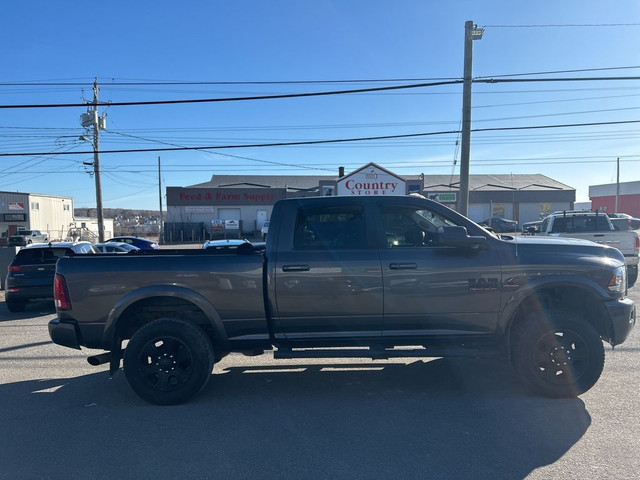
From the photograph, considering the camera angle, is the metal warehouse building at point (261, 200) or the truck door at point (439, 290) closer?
the truck door at point (439, 290)

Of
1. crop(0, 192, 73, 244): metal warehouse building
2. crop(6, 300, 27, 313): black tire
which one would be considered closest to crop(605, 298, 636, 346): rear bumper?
crop(6, 300, 27, 313): black tire

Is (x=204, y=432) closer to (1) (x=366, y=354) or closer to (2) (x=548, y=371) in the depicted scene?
(1) (x=366, y=354)

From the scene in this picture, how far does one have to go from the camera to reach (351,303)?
4.64 metres

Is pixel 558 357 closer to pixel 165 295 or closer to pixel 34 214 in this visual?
pixel 165 295

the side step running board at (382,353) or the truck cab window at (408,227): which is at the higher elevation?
the truck cab window at (408,227)

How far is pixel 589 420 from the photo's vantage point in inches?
163

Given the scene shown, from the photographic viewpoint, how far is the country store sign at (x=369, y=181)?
57.8 ft

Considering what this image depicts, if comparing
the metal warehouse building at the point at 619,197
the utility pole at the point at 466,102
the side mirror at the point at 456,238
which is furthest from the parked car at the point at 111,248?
the metal warehouse building at the point at 619,197

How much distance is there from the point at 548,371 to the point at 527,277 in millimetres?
978

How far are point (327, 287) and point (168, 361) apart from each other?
1.80 m

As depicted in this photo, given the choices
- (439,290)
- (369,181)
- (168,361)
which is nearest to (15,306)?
(168,361)

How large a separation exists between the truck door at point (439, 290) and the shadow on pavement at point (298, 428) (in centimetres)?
76

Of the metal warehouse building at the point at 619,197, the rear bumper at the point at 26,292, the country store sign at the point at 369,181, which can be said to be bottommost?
the rear bumper at the point at 26,292

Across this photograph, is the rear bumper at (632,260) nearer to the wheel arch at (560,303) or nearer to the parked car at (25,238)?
the wheel arch at (560,303)
